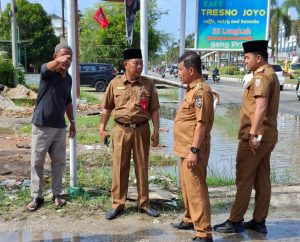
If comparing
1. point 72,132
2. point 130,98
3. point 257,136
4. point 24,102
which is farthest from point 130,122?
point 24,102

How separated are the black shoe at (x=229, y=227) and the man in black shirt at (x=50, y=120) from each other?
1850 mm

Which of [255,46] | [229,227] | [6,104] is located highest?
[255,46]

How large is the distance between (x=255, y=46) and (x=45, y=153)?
2.60m

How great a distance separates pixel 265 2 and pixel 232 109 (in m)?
13.1

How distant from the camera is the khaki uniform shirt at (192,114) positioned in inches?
165

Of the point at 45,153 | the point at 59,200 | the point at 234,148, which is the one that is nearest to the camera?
the point at 45,153

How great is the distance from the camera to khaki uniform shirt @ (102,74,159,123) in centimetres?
501

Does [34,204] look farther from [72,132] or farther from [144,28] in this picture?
[144,28]

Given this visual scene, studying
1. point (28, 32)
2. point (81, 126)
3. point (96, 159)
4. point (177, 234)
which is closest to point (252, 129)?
point (177, 234)

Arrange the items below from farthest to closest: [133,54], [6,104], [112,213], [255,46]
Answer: [6,104] → [112,213] → [133,54] → [255,46]

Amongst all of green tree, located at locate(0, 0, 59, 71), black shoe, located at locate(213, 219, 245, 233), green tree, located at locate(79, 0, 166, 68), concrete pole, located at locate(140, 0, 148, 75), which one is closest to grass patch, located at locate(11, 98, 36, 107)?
concrete pole, located at locate(140, 0, 148, 75)

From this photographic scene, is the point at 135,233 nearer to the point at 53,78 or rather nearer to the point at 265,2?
the point at 53,78

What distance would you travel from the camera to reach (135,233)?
4656mm

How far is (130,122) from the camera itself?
5.02m
